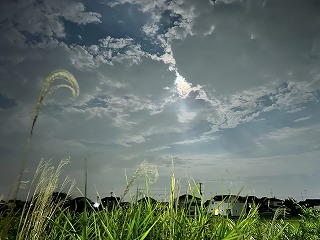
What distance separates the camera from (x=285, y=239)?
5293 millimetres

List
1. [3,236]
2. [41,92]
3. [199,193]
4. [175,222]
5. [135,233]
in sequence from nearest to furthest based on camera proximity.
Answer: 1. [3,236]
2. [41,92]
3. [135,233]
4. [175,222]
5. [199,193]

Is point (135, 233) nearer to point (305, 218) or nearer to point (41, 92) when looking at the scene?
point (41, 92)

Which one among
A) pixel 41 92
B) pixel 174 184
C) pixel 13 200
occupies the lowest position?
pixel 13 200

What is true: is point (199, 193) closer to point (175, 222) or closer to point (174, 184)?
point (175, 222)

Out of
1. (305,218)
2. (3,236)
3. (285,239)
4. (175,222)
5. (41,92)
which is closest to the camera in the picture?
(3,236)

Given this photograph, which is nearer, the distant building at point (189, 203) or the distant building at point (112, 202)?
the distant building at point (189, 203)

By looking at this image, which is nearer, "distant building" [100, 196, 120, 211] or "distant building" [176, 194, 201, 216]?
"distant building" [176, 194, 201, 216]

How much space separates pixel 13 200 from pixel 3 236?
0.53 ft

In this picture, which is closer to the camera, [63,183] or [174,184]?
[174,184]

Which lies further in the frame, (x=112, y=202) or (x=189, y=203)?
(x=112, y=202)

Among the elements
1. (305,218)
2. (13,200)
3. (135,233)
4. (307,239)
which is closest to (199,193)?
(135,233)

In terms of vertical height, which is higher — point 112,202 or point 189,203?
point 112,202

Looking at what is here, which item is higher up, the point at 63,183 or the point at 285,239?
the point at 63,183

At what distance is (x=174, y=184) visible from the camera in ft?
9.59
